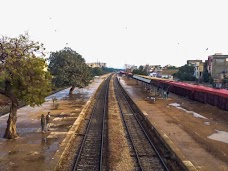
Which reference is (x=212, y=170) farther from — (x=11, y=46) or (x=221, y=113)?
(x=221, y=113)

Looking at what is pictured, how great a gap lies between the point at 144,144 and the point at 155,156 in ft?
7.62

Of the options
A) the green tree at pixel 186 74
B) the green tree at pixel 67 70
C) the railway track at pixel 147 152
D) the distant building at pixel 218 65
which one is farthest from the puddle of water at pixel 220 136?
the green tree at pixel 186 74

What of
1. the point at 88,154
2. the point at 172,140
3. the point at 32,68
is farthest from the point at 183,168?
the point at 32,68

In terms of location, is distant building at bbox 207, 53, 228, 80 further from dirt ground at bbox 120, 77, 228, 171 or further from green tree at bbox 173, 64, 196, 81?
dirt ground at bbox 120, 77, 228, 171

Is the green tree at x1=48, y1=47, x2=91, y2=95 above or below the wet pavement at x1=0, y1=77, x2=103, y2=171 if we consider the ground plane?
above

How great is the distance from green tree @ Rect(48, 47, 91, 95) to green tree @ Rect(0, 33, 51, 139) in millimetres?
21065

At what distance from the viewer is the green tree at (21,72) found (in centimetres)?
1317

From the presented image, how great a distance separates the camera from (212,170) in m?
10.5

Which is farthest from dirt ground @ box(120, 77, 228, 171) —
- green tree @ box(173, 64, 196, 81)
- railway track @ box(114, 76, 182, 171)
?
green tree @ box(173, 64, 196, 81)

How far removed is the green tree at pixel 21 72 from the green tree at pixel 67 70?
21.1m

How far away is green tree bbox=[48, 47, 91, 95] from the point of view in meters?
36.0

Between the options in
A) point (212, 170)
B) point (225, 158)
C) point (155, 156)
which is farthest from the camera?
point (155, 156)

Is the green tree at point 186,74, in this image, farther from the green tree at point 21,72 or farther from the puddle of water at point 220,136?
the green tree at point 21,72

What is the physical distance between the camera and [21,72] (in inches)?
528
